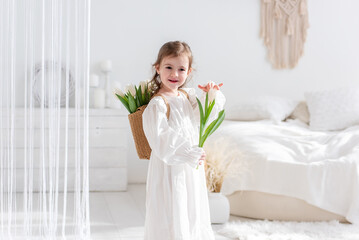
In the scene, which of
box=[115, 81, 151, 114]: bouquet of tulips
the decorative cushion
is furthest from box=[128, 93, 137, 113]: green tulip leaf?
the decorative cushion

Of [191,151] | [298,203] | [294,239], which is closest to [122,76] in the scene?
[298,203]

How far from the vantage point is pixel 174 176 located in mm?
2012

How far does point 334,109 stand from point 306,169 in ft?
4.20

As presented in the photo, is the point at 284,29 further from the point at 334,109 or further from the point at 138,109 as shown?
the point at 138,109

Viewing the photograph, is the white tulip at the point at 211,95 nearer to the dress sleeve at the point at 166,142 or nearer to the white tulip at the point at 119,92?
the dress sleeve at the point at 166,142

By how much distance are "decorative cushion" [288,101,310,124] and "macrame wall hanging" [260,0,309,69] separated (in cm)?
53

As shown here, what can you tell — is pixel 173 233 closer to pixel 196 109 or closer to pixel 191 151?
pixel 191 151

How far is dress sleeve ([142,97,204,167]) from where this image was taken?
1937mm

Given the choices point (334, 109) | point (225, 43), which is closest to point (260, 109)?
point (334, 109)

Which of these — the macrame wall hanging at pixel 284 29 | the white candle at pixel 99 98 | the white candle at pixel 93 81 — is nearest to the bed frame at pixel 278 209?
the white candle at pixel 99 98

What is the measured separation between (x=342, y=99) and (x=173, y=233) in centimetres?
286

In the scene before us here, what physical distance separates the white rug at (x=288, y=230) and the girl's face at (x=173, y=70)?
1.18m

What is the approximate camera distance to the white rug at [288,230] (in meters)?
2.88

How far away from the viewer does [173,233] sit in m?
1.99
